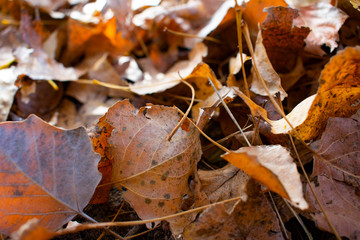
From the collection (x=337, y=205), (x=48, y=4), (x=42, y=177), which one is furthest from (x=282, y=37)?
(x=48, y=4)

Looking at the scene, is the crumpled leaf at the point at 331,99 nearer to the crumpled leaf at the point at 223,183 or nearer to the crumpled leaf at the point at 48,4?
the crumpled leaf at the point at 223,183

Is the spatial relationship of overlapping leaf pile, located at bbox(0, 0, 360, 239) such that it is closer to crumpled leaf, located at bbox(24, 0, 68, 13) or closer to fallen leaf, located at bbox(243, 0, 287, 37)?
fallen leaf, located at bbox(243, 0, 287, 37)

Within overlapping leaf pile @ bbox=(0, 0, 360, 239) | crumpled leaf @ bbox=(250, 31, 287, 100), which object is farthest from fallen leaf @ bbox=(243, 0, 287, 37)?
crumpled leaf @ bbox=(250, 31, 287, 100)

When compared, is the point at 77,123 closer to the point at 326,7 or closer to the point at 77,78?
the point at 77,78

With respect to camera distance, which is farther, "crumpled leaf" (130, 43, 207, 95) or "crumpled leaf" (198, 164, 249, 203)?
"crumpled leaf" (130, 43, 207, 95)

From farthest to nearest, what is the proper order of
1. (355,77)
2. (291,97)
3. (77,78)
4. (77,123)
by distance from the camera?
1. (77,78)
2. (77,123)
3. (291,97)
4. (355,77)

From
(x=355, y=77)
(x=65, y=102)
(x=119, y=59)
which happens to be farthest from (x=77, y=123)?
(x=355, y=77)

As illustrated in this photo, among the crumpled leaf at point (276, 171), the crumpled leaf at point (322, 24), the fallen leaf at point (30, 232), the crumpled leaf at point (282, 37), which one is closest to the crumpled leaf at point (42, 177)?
the fallen leaf at point (30, 232)
